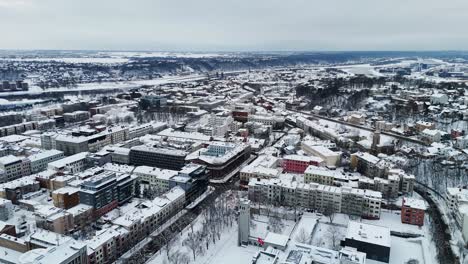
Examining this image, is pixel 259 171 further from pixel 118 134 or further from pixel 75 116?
pixel 75 116

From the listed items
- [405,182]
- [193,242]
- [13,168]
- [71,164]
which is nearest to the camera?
[193,242]

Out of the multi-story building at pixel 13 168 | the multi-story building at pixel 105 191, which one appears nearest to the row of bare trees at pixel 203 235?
the multi-story building at pixel 105 191

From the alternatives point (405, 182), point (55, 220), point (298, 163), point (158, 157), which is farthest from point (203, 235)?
point (405, 182)

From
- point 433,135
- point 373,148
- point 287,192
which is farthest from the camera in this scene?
point 433,135

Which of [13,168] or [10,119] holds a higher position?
[10,119]

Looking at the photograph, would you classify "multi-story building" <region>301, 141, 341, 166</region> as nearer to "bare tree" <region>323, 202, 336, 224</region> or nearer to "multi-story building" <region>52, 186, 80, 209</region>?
"bare tree" <region>323, 202, 336, 224</region>

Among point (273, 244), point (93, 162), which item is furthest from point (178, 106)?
point (273, 244)

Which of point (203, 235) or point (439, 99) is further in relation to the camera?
point (439, 99)

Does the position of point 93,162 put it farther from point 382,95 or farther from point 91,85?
point 91,85
